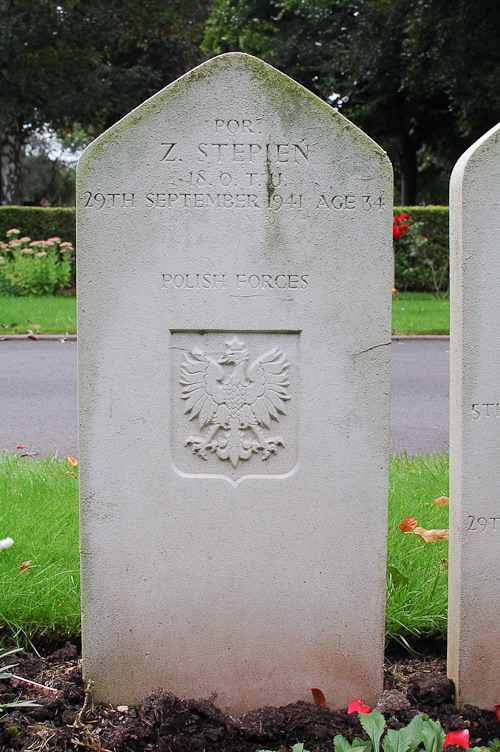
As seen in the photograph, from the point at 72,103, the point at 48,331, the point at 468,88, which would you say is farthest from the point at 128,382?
the point at 72,103

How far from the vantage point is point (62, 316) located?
458 inches

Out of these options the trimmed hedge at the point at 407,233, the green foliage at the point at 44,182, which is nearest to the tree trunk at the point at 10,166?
the trimmed hedge at the point at 407,233

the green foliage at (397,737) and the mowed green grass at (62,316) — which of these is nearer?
the green foliage at (397,737)

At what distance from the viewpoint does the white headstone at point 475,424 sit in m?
2.18

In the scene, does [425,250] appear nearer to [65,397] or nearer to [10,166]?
[65,397]

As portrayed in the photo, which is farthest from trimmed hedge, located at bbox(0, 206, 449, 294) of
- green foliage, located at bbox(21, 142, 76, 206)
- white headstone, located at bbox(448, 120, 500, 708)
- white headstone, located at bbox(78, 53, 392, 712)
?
green foliage, located at bbox(21, 142, 76, 206)

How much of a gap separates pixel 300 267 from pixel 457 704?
1.52 metres

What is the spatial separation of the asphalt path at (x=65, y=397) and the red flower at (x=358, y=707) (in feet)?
8.47

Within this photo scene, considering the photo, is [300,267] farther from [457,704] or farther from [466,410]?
[457,704]

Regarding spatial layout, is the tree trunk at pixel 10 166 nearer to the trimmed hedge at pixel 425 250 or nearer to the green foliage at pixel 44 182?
the trimmed hedge at pixel 425 250

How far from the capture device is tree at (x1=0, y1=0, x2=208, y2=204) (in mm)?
23312

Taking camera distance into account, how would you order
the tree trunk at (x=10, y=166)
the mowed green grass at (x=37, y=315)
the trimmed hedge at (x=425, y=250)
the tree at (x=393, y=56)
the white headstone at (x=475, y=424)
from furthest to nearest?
the tree trunk at (x=10, y=166) < the tree at (x=393, y=56) < the trimmed hedge at (x=425, y=250) < the mowed green grass at (x=37, y=315) < the white headstone at (x=475, y=424)

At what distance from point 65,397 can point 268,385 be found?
513 centimetres

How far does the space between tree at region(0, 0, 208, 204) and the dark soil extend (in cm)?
2388
